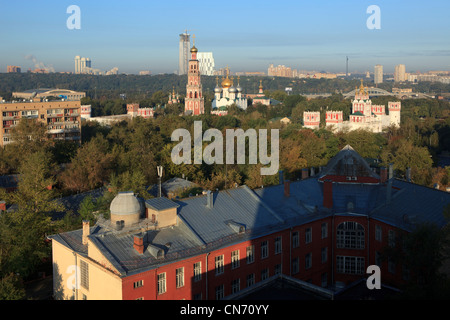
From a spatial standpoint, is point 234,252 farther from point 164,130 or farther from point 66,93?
point 66,93

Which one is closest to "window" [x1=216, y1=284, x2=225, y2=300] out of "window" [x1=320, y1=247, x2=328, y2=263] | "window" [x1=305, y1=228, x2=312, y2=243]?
"window" [x1=305, y1=228, x2=312, y2=243]

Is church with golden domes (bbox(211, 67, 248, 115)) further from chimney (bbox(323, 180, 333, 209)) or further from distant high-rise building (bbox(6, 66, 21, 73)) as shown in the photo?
distant high-rise building (bbox(6, 66, 21, 73))

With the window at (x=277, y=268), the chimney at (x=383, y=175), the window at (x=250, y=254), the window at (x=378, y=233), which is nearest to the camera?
the window at (x=250, y=254)

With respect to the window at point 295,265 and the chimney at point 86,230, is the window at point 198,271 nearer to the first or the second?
the chimney at point 86,230

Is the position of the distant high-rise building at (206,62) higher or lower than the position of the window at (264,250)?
higher

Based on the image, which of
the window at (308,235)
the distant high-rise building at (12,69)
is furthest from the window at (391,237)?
the distant high-rise building at (12,69)

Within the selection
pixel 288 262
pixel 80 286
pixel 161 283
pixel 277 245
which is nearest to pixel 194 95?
pixel 288 262

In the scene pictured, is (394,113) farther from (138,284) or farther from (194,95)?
(138,284)
